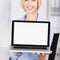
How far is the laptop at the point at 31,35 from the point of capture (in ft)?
4.58

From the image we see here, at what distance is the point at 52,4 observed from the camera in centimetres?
151

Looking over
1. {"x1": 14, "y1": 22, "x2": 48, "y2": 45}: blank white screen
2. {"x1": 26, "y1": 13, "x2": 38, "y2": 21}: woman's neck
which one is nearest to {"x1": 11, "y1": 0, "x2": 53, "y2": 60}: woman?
{"x1": 26, "y1": 13, "x2": 38, "y2": 21}: woman's neck

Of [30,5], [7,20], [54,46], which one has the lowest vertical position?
[54,46]

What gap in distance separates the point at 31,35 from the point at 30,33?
2 cm

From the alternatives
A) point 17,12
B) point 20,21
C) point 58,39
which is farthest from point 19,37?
point 58,39

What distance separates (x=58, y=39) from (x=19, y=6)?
0.43 m

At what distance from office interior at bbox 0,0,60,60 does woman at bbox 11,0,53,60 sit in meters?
0.09

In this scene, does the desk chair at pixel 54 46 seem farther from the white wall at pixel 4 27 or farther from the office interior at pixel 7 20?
the white wall at pixel 4 27

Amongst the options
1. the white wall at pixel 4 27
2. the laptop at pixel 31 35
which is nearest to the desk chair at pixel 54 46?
the laptop at pixel 31 35

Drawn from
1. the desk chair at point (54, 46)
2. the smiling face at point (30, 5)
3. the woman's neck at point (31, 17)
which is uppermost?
the smiling face at point (30, 5)

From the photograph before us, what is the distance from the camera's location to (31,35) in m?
1.40

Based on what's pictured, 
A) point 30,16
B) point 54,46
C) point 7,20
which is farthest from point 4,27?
point 54,46

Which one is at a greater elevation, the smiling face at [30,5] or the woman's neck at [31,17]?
the smiling face at [30,5]

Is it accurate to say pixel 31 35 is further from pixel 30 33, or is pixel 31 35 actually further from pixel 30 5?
pixel 30 5
